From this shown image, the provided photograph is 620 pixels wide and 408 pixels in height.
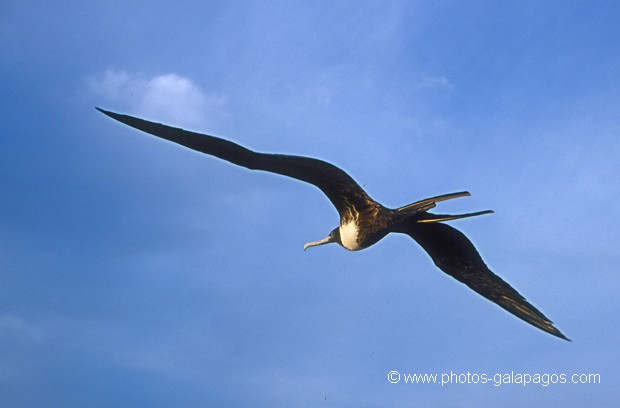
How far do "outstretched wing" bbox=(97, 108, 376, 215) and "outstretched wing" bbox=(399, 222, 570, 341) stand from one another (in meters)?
1.63

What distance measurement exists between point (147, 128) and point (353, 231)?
3052mm

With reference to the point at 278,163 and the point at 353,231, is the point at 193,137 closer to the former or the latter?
the point at 278,163

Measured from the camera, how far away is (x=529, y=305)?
397 inches

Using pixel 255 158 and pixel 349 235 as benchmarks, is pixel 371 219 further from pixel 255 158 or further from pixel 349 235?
pixel 255 158

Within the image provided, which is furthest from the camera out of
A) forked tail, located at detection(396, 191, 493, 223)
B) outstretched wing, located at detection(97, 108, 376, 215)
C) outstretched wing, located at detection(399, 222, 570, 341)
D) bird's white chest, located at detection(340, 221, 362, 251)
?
outstretched wing, located at detection(399, 222, 570, 341)

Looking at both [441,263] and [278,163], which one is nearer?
[278,163]

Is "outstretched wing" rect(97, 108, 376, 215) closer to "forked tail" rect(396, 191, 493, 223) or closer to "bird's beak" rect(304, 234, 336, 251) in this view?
"forked tail" rect(396, 191, 493, 223)

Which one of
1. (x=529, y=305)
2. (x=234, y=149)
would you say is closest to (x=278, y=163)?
(x=234, y=149)

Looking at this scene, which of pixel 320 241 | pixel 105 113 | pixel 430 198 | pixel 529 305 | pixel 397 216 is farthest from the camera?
pixel 320 241

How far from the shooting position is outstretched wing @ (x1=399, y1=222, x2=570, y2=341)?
10156 mm

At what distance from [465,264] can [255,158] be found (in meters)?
3.73

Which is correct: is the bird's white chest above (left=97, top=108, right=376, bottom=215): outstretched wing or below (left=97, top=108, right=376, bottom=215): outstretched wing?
above

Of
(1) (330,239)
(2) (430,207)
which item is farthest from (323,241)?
(2) (430,207)

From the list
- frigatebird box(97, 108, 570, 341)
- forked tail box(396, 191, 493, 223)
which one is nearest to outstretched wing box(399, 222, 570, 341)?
frigatebird box(97, 108, 570, 341)
